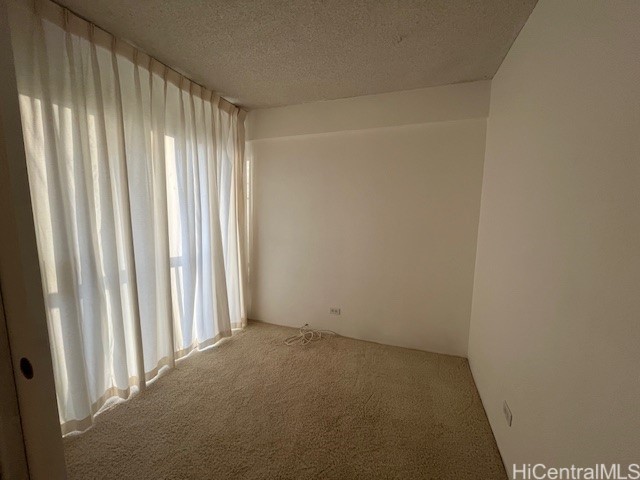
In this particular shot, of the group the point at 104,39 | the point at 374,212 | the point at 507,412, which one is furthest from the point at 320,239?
the point at 104,39

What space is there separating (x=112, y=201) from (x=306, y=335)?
2.21 m

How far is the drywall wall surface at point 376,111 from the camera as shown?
206cm

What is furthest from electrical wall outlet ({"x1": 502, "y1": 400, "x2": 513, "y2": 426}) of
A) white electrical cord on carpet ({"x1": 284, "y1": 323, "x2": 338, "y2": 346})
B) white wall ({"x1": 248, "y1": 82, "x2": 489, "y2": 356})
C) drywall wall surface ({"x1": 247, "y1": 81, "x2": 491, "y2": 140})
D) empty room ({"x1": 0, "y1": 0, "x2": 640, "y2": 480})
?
drywall wall surface ({"x1": 247, "y1": 81, "x2": 491, "y2": 140})

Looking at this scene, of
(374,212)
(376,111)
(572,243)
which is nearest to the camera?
(572,243)

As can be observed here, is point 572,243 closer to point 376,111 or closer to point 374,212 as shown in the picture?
point 374,212

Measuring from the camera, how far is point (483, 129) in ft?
6.78

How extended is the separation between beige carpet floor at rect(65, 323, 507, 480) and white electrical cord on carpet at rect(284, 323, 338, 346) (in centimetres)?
33

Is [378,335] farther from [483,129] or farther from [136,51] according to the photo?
[136,51]

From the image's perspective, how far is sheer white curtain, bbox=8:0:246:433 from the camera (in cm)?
128

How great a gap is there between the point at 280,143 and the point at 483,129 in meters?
2.10

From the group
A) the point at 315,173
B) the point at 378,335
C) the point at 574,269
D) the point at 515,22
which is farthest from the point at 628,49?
the point at 378,335

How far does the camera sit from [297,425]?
1520 mm

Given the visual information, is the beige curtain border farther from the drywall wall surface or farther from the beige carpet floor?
the beige carpet floor

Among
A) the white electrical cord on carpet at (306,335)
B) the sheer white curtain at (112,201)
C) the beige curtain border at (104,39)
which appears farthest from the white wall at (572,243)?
the beige curtain border at (104,39)
